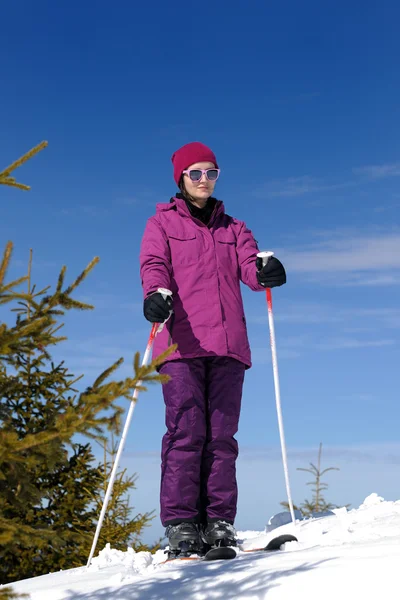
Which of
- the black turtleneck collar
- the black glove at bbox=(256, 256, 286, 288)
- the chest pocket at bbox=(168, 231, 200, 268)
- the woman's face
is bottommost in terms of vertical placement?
the black glove at bbox=(256, 256, 286, 288)

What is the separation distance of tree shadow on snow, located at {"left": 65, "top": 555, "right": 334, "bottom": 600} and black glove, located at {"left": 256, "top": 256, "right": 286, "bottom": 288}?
7.89 feet

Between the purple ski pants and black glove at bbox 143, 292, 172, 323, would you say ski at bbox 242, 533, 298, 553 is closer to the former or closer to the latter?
the purple ski pants

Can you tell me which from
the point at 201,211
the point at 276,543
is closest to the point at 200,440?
the point at 276,543

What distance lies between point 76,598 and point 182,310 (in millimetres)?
2473

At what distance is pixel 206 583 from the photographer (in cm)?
419

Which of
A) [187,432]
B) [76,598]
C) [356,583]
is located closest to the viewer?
[356,583]

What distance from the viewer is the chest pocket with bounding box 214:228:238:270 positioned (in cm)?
616

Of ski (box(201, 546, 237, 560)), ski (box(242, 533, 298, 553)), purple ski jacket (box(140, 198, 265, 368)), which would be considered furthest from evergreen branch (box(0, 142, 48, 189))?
ski (box(242, 533, 298, 553))

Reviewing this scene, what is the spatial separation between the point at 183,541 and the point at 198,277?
88.4 inches

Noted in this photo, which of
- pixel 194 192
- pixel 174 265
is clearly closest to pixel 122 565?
pixel 174 265

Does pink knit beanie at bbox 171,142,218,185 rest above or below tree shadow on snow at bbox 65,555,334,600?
above

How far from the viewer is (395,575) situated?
387cm

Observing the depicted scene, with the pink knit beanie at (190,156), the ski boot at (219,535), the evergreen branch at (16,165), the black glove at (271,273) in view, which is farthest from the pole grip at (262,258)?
the evergreen branch at (16,165)

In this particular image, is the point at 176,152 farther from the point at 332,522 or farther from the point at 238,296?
the point at 332,522
